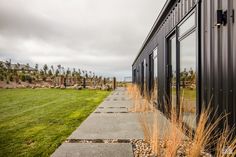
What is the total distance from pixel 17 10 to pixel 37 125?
5.84 metres

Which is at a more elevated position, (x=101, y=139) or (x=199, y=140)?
(x=199, y=140)

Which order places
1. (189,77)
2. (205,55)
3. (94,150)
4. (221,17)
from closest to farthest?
(221,17) → (94,150) → (205,55) → (189,77)

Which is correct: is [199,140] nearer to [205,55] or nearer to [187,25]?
[205,55]

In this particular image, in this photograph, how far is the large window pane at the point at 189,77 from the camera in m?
3.78

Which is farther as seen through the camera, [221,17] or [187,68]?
[187,68]

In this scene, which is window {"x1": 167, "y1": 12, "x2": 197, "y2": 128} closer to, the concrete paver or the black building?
the black building

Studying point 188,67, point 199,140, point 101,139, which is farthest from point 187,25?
point 199,140

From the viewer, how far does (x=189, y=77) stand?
13.4 feet

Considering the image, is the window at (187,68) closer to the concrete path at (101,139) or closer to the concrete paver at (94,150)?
the concrete path at (101,139)

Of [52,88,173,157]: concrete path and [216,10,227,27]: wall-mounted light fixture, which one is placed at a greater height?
[216,10,227,27]: wall-mounted light fixture

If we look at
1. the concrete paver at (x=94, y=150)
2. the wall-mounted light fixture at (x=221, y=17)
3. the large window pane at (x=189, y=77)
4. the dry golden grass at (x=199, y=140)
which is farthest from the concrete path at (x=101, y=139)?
the wall-mounted light fixture at (x=221, y=17)

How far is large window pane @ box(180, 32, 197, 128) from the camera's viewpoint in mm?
3781

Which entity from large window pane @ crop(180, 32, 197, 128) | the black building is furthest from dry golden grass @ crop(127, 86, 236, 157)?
large window pane @ crop(180, 32, 197, 128)

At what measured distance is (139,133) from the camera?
383 centimetres
